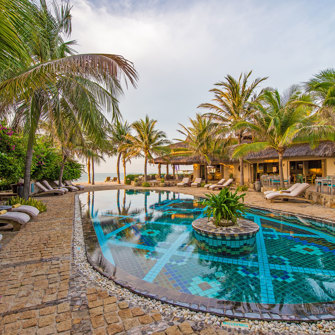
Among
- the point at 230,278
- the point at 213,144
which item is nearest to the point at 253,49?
the point at 213,144

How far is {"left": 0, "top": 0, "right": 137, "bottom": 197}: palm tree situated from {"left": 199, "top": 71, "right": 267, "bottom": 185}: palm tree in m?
10.2

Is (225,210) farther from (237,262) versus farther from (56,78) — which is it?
(56,78)

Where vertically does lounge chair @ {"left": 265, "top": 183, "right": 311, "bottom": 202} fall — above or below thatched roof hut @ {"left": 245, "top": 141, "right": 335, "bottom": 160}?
below

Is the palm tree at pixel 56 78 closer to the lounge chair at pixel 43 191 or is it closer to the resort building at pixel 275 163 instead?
the lounge chair at pixel 43 191

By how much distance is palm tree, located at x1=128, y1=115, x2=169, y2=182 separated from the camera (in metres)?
19.5

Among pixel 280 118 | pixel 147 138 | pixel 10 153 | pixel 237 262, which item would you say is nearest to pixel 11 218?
pixel 10 153

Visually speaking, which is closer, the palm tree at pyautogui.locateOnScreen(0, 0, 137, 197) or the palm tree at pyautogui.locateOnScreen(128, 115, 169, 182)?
the palm tree at pyautogui.locateOnScreen(0, 0, 137, 197)

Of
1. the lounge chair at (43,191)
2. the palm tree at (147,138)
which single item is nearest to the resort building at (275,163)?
the palm tree at (147,138)

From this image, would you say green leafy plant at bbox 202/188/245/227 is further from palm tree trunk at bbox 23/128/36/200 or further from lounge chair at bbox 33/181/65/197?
lounge chair at bbox 33/181/65/197

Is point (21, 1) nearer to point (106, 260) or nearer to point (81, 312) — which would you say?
point (81, 312)

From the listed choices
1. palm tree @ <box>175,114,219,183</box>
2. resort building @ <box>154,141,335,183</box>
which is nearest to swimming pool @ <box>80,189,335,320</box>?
resort building @ <box>154,141,335,183</box>

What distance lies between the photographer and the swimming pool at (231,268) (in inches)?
97.7

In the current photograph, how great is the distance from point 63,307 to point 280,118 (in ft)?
39.7

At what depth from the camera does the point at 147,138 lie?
1944cm
